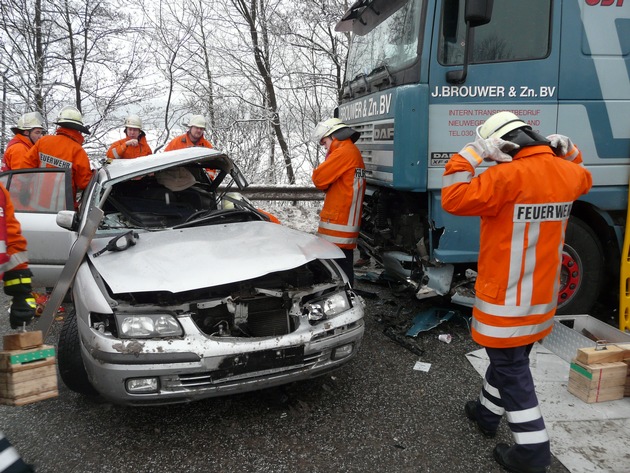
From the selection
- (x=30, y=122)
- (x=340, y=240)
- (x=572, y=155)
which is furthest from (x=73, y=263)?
(x=30, y=122)

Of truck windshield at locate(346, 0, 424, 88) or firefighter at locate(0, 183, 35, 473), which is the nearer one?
firefighter at locate(0, 183, 35, 473)

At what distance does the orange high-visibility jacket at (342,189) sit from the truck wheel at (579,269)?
6.02 ft

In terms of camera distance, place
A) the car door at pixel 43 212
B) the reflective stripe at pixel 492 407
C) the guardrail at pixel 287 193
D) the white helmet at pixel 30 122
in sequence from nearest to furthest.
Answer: the reflective stripe at pixel 492 407, the car door at pixel 43 212, the white helmet at pixel 30 122, the guardrail at pixel 287 193

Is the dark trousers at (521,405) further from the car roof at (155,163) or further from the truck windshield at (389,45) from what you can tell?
the car roof at (155,163)

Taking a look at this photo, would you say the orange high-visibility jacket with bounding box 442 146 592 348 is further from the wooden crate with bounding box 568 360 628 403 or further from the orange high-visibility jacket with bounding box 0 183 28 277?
the orange high-visibility jacket with bounding box 0 183 28 277

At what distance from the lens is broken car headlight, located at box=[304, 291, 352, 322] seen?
2873 mm

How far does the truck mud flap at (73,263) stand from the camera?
2.98 m

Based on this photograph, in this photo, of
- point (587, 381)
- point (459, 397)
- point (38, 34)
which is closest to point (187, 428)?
point (459, 397)

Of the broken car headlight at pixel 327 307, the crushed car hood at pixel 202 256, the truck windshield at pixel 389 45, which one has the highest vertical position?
the truck windshield at pixel 389 45

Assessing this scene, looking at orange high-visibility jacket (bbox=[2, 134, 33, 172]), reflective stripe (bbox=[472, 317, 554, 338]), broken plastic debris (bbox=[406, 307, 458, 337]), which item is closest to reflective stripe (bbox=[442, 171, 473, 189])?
reflective stripe (bbox=[472, 317, 554, 338])

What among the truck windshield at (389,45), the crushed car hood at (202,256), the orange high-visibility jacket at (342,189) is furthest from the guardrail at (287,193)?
the crushed car hood at (202,256)

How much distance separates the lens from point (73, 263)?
9.80 feet

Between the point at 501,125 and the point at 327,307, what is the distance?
146 centimetres

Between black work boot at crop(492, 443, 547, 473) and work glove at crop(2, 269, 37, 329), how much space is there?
8.55 feet
